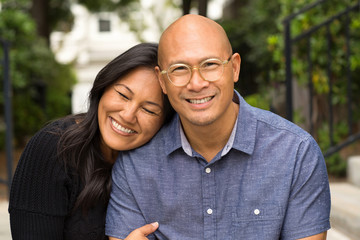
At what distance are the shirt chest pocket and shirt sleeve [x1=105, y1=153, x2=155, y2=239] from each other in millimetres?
430

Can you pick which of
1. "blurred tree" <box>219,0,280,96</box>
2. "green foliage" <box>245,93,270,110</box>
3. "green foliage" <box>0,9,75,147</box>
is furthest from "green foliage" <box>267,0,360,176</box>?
"green foliage" <box>0,9,75,147</box>

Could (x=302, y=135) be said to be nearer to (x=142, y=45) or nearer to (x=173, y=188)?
(x=173, y=188)

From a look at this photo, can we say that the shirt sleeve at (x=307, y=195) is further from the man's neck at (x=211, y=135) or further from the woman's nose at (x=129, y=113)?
the woman's nose at (x=129, y=113)

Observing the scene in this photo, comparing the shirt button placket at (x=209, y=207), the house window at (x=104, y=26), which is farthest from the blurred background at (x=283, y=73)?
the house window at (x=104, y=26)

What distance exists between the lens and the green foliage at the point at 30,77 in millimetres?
8383

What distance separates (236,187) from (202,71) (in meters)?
0.56

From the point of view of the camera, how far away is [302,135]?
2.45m

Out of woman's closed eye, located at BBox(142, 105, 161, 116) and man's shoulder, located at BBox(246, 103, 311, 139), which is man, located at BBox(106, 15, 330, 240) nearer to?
man's shoulder, located at BBox(246, 103, 311, 139)

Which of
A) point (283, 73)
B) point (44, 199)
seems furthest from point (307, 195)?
point (283, 73)

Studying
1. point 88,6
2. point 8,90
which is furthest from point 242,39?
point 88,6

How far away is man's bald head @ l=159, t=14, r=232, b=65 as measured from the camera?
2355 millimetres

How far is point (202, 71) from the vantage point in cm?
232

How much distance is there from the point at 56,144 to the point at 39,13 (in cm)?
1146

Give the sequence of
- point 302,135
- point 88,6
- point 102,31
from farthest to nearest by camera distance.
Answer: point 102,31
point 88,6
point 302,135
